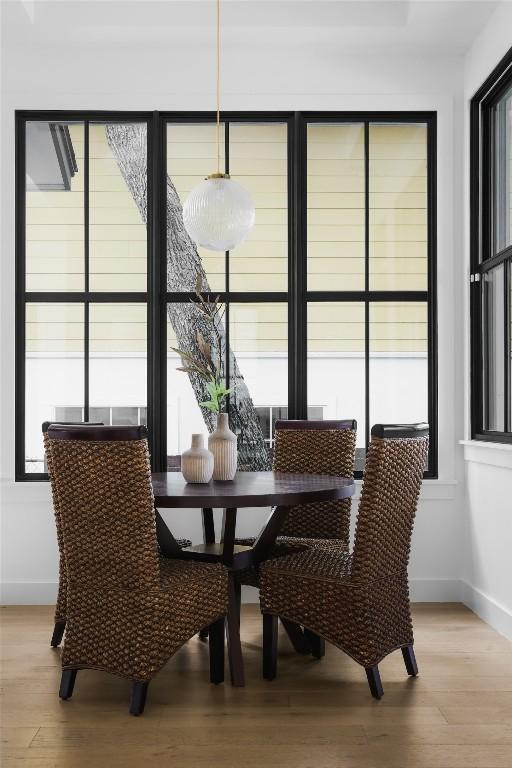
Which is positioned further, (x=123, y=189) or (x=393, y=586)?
(x=123, y=189)

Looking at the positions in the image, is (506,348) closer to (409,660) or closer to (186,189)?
(409,660)

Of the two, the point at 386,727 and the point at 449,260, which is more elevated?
the point at 449,260

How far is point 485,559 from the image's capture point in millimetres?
3730

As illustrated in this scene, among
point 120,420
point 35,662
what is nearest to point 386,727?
point 35,662

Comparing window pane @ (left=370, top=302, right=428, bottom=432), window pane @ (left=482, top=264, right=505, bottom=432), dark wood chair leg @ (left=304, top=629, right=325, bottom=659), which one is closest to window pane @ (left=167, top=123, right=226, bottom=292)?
window pane @ (left=370, top=302, right=428, bottom=432)

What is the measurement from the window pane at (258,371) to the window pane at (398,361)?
0.52 m

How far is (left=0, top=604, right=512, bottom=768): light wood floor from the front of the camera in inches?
86.4

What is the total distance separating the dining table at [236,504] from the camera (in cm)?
255

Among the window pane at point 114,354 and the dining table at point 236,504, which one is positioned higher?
the window pane at point 114,354

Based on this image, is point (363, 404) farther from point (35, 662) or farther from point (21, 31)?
point (21, 31)

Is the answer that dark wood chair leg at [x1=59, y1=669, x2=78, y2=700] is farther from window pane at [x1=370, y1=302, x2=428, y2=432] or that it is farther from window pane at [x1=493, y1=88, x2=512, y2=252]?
window pane at [x1=493, y1=88, x2=512, y2=252]

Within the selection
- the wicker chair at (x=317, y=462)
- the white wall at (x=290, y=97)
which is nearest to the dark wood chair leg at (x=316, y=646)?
the wicker chair at (x=317, y=462)

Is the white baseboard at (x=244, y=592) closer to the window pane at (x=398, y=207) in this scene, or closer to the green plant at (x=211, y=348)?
the green plant at (x=211, y=348)

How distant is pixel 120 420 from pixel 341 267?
156cm
